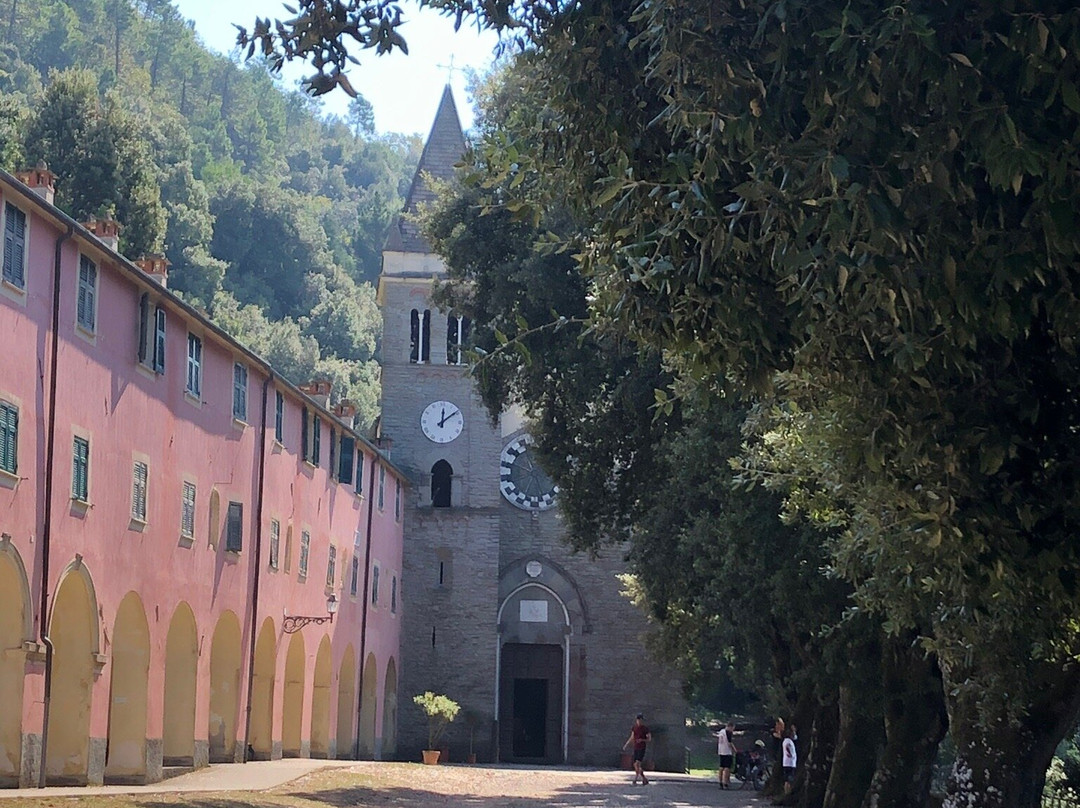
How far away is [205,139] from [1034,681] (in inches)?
5451

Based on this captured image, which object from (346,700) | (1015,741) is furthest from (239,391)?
(1015,741)

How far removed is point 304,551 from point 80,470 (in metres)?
14.3

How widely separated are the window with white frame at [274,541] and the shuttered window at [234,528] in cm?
235

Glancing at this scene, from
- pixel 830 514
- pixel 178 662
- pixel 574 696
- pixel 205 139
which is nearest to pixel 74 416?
pixel 178 662

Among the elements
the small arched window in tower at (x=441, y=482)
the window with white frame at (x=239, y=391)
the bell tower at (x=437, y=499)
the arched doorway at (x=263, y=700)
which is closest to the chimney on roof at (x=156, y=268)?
the window with white frame at (x=239, y=391)

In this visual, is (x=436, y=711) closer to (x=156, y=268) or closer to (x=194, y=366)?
(x=194, y=366)

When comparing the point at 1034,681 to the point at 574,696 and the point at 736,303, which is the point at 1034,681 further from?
the point at 574,696

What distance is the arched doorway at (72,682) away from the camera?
78.6 feet

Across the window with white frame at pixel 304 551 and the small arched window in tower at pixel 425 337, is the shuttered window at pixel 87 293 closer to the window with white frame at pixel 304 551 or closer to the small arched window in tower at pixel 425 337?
the window with white frame at pixel 304 551

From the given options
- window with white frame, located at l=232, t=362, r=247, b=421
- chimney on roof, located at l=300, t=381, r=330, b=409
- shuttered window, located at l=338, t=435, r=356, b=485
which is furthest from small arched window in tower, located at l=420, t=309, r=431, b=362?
window with white frame, located at l=232, t=362, r=247, b=421

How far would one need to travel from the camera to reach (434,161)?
5828 cm

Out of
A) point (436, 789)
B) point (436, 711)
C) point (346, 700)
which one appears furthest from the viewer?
point (436, 711)

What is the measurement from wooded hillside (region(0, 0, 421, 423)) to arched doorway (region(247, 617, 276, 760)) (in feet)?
66.6

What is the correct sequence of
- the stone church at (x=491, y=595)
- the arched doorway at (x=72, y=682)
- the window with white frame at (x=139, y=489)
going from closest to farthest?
the arched doorway at (x=72, y=682) < the window with white frame at (x=139, y=489) < the stone church at (x=491, y=595)
